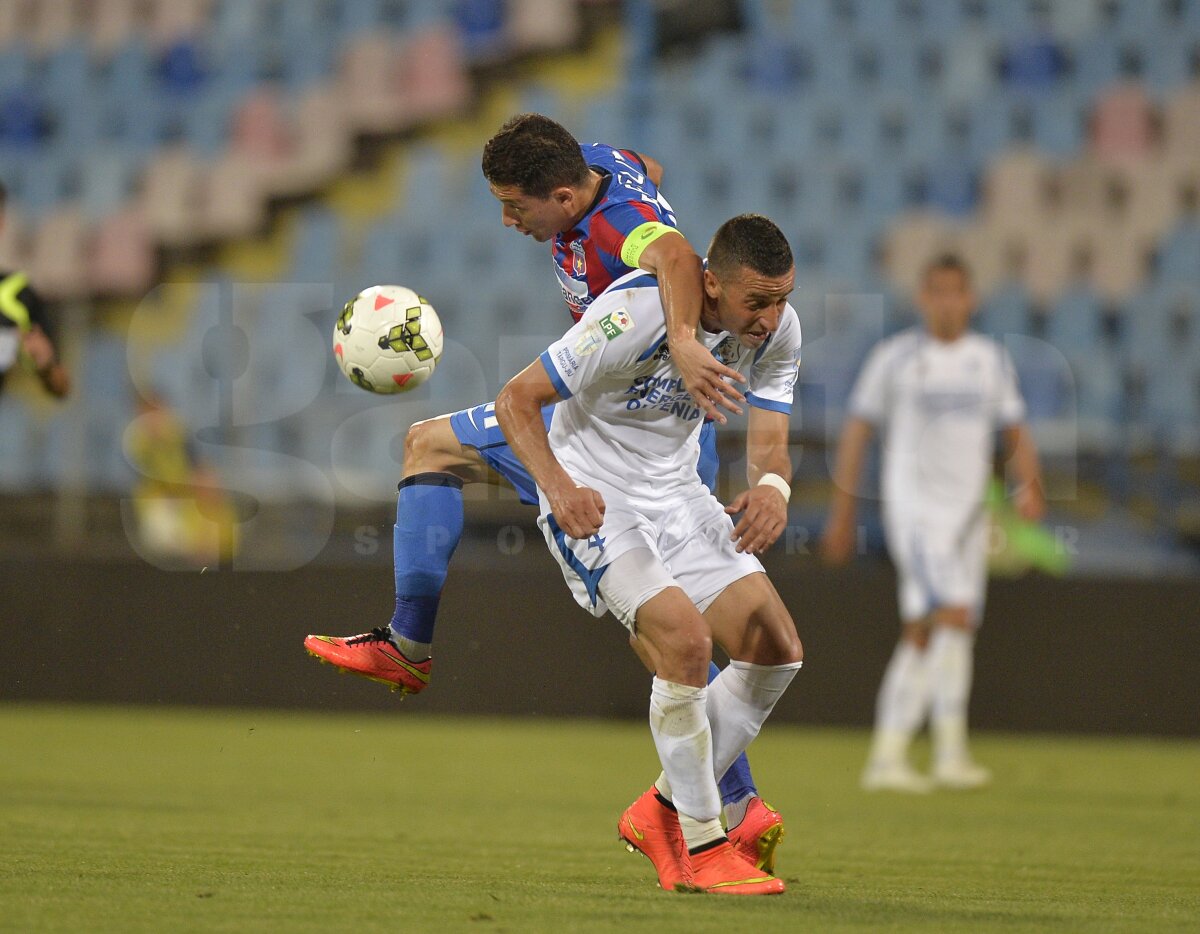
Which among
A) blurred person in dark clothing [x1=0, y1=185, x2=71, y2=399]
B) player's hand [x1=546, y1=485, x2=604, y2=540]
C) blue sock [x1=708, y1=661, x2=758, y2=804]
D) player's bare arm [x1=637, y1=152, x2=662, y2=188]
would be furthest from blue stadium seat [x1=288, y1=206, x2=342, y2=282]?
player's hand [x1=546, y1=485, x2=604, y2=540]

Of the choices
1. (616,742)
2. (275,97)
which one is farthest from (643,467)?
(275,97)

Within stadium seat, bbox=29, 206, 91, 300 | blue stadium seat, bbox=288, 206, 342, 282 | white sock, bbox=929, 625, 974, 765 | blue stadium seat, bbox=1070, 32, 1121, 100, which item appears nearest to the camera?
white sock, bbox=929, 625, 974, 765

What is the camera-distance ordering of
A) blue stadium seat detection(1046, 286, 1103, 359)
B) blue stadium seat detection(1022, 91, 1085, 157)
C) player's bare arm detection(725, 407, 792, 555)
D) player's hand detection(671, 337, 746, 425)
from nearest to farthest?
player's hand detection(671, 337, 746, 425) → player's bare arm detection(725, 407, 792, 555) → blue stadium seat detection(1046, 286, 1103, 359) → blue stadium seat detection(1022, 91, 1085, 157)

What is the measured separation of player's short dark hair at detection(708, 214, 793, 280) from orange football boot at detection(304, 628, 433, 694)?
4.89 ft

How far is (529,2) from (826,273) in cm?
321

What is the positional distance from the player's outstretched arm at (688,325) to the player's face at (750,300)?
2.2 inches

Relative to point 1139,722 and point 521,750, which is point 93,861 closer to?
point 521,750

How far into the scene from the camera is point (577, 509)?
388 cm

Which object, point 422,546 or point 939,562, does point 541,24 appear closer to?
point 939,562

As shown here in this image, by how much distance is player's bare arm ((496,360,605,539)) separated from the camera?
3.89m

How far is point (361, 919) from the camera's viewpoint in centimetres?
328

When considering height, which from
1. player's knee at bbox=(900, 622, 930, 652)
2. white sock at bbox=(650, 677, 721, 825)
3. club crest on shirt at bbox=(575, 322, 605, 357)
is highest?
club crest on shirt at bbox=(575, 322, 605, 357)

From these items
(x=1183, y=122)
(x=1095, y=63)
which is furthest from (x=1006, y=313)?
(x=1095, y=63)

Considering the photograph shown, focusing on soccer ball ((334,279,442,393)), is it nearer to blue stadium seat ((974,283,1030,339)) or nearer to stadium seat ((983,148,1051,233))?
blue stadium seat ((974,283,1030,339))
